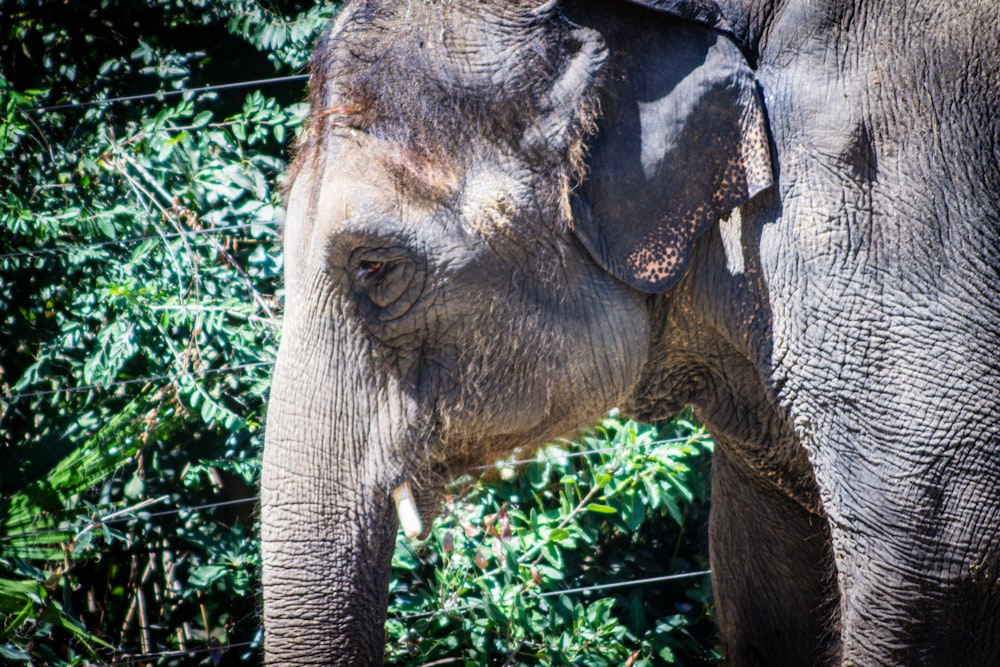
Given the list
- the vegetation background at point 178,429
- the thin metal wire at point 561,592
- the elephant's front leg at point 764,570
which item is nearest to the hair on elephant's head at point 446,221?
the elephant's front leg at point 764,570

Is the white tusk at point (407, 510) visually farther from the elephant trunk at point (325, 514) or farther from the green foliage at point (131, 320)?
the green foliage at point (131, 320)

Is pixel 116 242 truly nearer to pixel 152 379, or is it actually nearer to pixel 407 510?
pixel 152 379

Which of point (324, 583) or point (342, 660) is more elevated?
point (324, 583)

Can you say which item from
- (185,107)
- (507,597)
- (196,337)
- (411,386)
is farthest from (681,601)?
(185,107)

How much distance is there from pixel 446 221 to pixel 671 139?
1.33ft

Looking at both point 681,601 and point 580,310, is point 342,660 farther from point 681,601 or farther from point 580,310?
point 681,601

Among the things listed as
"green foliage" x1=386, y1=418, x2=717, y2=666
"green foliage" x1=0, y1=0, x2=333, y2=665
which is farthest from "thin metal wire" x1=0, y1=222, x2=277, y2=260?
"green foliage" x1=386, y1=418, x2=717, y2=666

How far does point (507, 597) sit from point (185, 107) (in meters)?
1.77

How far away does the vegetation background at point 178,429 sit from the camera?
3.00 metres

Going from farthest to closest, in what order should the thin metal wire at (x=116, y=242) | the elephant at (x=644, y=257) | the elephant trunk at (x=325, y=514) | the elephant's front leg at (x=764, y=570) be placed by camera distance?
the thin metal wire at (x=116, y=242) → the elephant's front leg at (x=764, y=570) → the elephant trunk at (x=325, y=514) → the elephant at (x=644, y=257)

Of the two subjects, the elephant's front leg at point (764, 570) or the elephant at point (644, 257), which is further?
the elephant's front leg at point (764, 570)

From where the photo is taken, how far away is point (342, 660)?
181cm

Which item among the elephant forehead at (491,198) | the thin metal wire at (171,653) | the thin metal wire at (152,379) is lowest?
the thin metal wire at (171,653)

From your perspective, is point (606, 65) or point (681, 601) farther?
point (681, 601)
